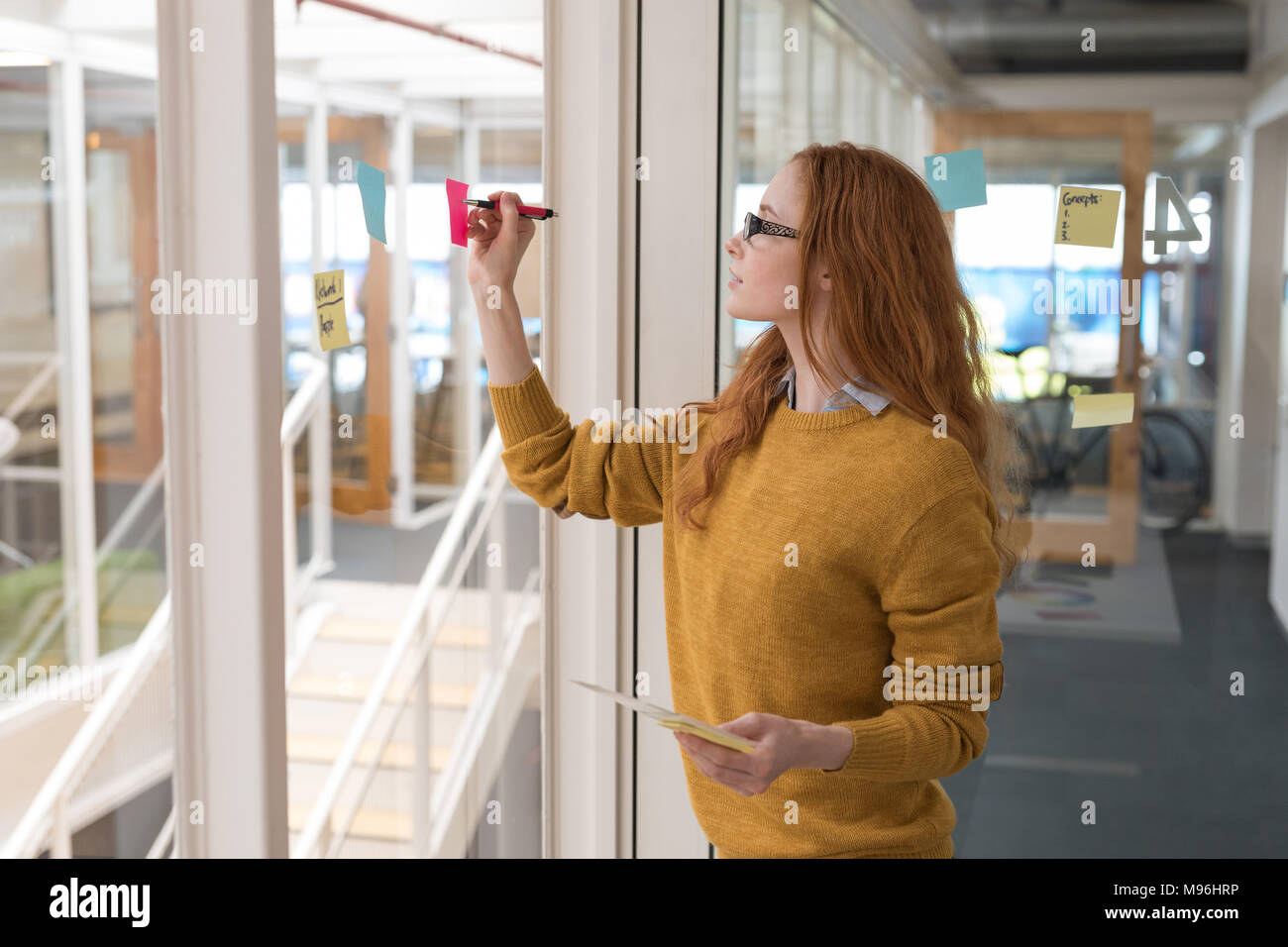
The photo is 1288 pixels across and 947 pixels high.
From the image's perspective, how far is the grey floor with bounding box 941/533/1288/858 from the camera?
187cm

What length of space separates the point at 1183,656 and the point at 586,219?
1.22 m

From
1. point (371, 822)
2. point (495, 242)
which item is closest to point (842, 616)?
point (495, 242)

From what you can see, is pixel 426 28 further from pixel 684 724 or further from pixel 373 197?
pixel 684 724

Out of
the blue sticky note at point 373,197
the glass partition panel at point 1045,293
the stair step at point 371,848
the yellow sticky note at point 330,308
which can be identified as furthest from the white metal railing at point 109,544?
the glass partition panel at point 1045,293

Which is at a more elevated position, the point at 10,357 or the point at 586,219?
the point at 586,219

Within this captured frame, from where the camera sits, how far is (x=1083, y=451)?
6.18 feet

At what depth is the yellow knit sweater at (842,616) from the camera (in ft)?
4.23

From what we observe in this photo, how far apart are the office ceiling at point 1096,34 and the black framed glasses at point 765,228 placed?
2.14 feet

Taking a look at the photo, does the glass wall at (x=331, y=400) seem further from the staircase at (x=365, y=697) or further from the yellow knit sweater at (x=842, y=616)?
the yellow knit sweater at (x=842, y=616)

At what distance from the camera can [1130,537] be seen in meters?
1.91

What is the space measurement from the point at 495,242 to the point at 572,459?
Result: 1.00 ft

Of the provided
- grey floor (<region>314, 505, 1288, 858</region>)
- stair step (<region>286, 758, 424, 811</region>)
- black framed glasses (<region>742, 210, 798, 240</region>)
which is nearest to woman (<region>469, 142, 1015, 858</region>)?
black framed glasses (<region>742, 210, 798, 240</region>)
